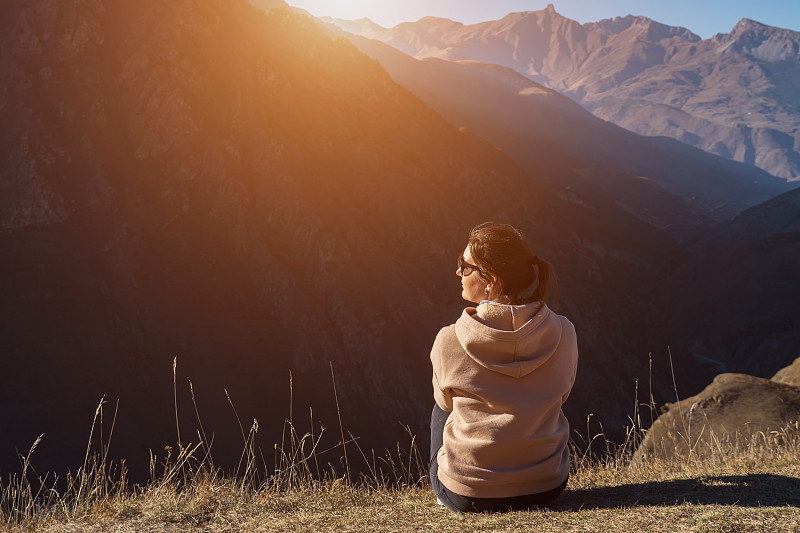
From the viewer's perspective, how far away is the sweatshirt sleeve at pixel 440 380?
278cm

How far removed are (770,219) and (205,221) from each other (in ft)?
211

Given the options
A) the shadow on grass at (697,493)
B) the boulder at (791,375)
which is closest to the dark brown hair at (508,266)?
the shadow on grass at (697,493)

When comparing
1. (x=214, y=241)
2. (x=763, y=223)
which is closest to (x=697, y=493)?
(x=214, y=241)

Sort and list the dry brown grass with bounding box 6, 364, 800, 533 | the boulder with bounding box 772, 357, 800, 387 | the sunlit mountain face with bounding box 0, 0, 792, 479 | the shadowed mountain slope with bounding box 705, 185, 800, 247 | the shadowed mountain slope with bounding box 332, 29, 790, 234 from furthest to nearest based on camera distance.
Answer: the shadowed mountain slope with bounding box 332, 29, 790, 234, the shadowed mountain slope with bounding box 705, 185, 800, 247, the sunlit mountain face with bounding box 0, 0, 792, 479, the boulder with bounding box 772, 357, 800, 387, the dry brown grass with bounding box 6, 364, 800, 533

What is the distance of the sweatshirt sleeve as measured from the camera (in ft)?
9.11

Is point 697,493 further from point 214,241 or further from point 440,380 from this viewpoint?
Result: point 214,241

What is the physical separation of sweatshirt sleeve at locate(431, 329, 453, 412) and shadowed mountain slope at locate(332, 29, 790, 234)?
78.1 meters

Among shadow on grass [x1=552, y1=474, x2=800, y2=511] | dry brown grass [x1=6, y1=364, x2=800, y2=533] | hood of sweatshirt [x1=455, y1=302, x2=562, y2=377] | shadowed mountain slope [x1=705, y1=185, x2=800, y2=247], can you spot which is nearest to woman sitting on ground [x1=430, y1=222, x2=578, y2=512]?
hood of sweatshirt [x1=455, y1=302, x2=562, y2=377]

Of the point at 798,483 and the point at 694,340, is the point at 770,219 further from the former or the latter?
the point at 798,483

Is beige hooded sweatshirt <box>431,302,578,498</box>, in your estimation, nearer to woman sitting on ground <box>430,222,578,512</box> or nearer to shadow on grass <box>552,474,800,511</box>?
woman sitting on ground <box>430,222,578,512</box>

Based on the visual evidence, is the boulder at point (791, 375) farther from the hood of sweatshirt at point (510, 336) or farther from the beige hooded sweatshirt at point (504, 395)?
the hood of sweatshirt at point (510, 336)

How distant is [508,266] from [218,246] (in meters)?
23.2

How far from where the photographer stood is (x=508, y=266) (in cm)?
266

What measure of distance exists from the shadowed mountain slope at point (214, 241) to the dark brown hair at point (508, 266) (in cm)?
1706
